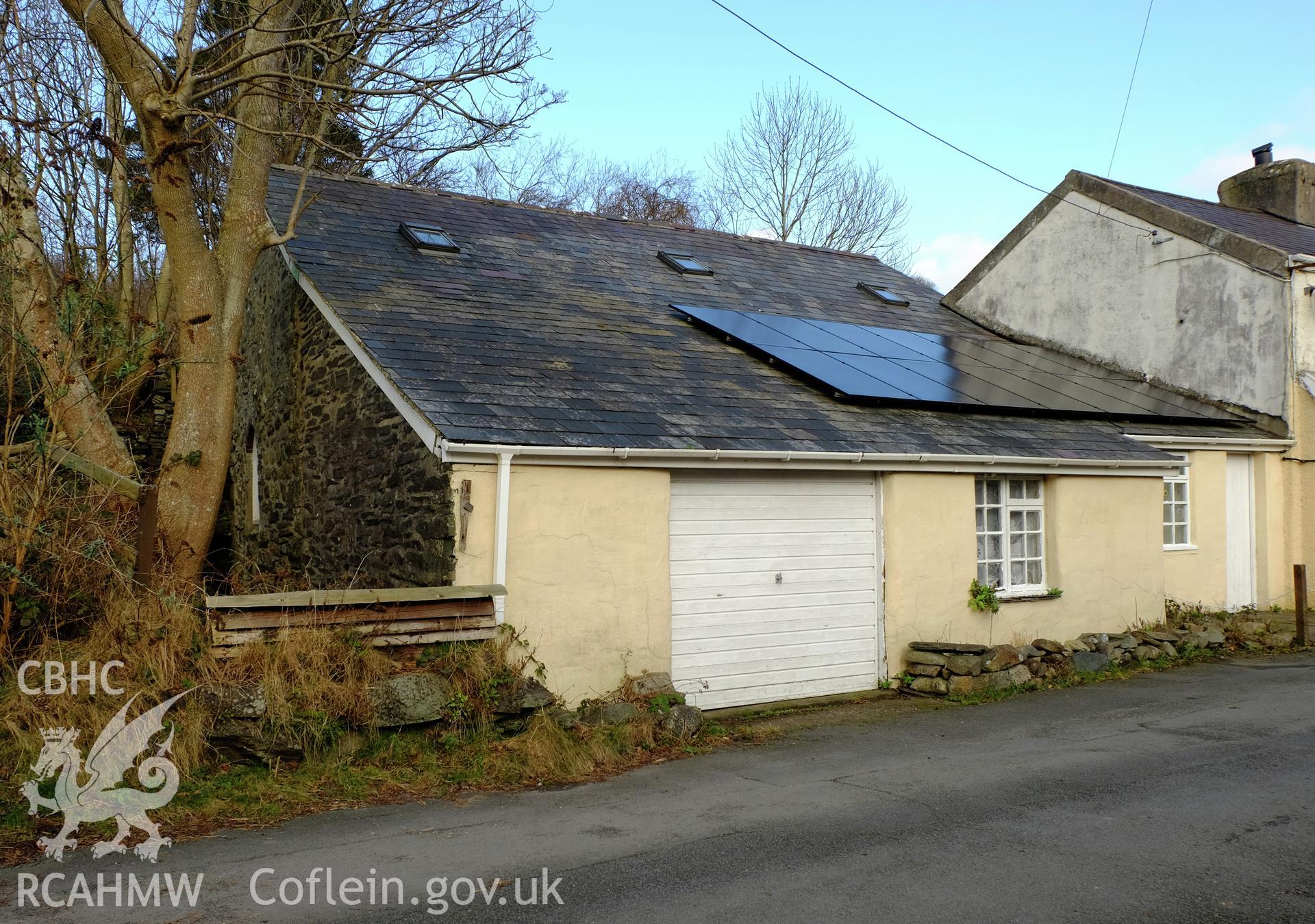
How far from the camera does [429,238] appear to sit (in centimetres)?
1331

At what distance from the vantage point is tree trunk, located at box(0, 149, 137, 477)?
30.6ft

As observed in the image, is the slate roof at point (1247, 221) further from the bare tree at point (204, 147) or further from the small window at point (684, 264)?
the bare tree at point (204, 147)

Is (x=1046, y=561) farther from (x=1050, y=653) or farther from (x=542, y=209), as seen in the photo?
(x=542, y=209)

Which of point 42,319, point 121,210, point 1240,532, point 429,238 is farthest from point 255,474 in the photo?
point 1240,532

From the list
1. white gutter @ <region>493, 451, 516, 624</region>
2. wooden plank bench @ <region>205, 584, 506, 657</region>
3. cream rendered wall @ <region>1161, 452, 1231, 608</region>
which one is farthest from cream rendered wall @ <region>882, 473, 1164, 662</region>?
wooden plank bench @ <region>205, 584, 506, 657</region>

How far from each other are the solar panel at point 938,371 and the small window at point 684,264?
1.58m

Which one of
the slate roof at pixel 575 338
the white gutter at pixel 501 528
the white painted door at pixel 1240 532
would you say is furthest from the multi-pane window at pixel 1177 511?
the white gutter at pixel 501 528

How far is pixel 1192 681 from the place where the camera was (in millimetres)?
11227

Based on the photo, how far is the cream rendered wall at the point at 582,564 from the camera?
862 cm

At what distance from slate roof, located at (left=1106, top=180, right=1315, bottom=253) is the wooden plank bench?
13516 mm

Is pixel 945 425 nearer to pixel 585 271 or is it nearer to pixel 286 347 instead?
pixel 585 271

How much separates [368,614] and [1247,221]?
55.4ft

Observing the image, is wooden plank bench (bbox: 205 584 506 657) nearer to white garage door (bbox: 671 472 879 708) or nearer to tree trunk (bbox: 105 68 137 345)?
white garage door (bbox: 671 472 879 708)

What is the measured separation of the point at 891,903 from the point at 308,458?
9.15 meters
